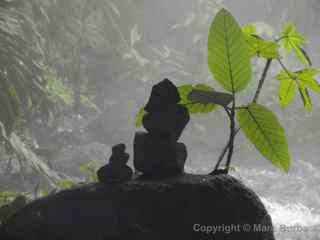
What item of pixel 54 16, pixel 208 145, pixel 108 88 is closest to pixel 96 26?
pixel 108 88

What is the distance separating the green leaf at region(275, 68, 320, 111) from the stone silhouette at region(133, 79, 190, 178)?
1.28 feet

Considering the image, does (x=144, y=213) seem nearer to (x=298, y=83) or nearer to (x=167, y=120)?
(x=167, y=120)

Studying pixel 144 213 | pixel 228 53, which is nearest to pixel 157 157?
pixel 144 213

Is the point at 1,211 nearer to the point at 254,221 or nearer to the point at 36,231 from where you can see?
the point at 36,231

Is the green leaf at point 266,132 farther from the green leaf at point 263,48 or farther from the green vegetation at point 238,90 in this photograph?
the green leaf at point 263,48

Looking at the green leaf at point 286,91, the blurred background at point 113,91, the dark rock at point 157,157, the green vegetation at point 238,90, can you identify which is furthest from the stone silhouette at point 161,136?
the blurred background at point 113,91

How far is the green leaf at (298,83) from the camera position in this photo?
1434 mm

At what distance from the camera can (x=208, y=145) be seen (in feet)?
47.3

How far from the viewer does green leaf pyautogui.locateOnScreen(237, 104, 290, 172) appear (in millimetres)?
1263

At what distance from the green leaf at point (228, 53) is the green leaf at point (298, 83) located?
0.25 metres

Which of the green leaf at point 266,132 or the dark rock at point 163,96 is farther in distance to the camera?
the dark rock at point 163,96

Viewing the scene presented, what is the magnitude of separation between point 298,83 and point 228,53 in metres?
0.36

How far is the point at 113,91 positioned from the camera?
55.8 feet

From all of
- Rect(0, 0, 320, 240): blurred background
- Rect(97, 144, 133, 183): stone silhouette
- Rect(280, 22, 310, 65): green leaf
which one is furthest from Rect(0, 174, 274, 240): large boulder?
Rect(0, 0, 320, 240): blurred background
